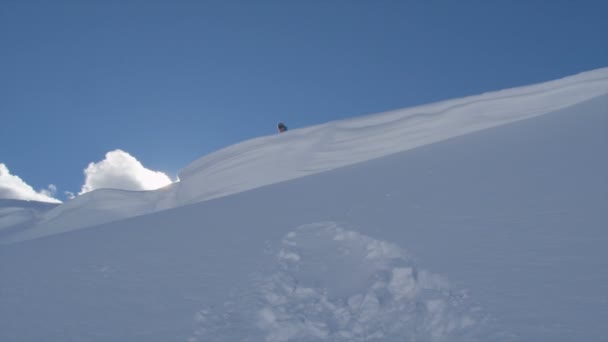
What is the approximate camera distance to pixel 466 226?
7.28 feet

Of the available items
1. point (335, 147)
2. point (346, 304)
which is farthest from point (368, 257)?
point (335, 147)

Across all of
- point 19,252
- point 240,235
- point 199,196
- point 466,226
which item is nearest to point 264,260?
point 240,235

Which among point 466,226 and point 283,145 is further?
point 283,145

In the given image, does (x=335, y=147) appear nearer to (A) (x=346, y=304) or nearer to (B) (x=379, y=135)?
(B) (x=379, y=135)

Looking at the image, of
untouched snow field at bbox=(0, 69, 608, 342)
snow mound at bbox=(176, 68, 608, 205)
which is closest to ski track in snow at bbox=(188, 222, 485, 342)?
untouched snow field at bbox=(0, 69, 608, 342)

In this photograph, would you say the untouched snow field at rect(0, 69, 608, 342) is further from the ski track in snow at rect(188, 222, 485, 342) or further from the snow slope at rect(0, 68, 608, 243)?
the snow slope at rect(0, 68, 608, 243)

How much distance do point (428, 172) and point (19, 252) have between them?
3.10 metres

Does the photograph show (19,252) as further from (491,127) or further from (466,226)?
(491,127)

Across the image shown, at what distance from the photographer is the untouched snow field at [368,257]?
5.30 ft

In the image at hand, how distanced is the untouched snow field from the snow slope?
0.18 m

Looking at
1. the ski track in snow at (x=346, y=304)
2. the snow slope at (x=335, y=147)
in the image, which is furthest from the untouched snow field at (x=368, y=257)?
the snow slope at (x=335, y=147)

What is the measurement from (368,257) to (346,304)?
0.42 meters

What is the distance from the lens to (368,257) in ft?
7.34

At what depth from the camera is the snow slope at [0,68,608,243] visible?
Answer: 14.2 ft
